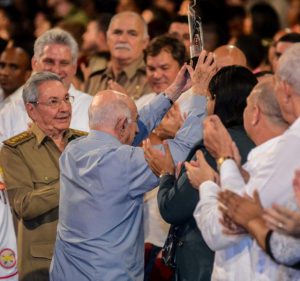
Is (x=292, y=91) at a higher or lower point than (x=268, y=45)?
higher

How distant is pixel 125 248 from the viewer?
5891mm

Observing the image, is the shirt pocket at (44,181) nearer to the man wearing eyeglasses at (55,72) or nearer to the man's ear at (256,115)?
the man wearing eyeglasses at (55,72)

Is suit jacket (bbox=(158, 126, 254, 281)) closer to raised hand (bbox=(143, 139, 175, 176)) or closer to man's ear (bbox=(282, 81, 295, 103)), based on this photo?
raised hand (bbox=(143, 139, 175, 176))

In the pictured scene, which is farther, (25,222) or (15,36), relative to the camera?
(15,36)

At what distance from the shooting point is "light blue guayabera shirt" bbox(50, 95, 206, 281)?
5777 millimetres

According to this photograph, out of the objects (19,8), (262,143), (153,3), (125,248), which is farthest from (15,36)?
(262,143)

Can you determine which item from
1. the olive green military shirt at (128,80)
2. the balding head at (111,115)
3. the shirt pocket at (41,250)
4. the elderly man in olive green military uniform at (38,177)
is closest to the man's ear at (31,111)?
the elderly man in olive green military uniform at (38,177)

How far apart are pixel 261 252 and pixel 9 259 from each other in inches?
63.1

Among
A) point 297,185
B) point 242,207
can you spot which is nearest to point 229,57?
point 242,207

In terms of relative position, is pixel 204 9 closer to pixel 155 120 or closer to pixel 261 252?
pixel 155 120

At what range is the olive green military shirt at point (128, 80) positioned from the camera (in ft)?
28.3

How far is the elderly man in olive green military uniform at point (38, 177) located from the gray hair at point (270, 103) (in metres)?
1.69

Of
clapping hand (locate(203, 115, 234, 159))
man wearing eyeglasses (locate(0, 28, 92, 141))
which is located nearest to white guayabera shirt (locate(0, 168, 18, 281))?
clapping hand (locate(203, 115, 234, 159))

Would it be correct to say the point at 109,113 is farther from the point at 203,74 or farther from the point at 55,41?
the point at 55,41
